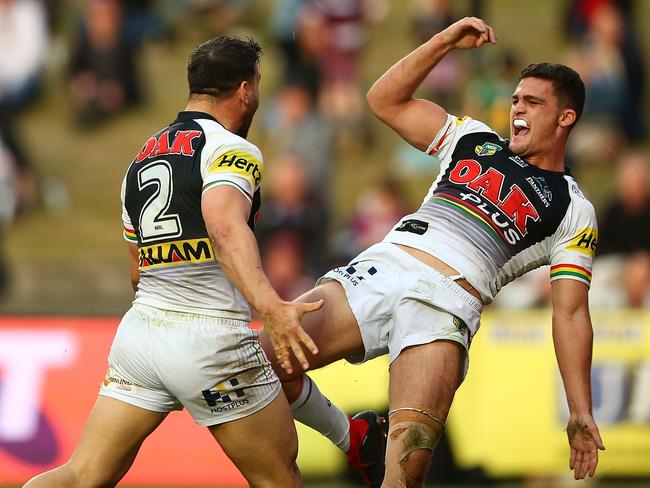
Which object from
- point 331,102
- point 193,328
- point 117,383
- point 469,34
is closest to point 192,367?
point 193,328

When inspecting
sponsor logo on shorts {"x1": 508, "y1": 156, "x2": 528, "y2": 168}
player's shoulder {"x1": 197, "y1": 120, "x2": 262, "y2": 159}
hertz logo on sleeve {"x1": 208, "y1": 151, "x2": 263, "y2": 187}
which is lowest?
sponsor logo on shorts {"x1": 508, "y1": 156, "x2": 528, "y2": 168}

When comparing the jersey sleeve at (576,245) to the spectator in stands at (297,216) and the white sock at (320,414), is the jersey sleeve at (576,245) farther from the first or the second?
the spectator in stands at (297,216)

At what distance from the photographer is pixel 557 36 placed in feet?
46.2

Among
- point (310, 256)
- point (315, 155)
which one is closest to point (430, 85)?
point (315, 155)

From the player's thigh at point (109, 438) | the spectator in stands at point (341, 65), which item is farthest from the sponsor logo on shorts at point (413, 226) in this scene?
the spectator in stands at point (341, 65)

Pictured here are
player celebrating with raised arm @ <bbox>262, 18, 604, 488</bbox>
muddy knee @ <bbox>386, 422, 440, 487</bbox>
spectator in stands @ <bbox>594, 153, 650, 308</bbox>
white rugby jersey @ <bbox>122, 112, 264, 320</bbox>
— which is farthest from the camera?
spectator in stands @ <bbox>594, 153, 650, 308</bbox>

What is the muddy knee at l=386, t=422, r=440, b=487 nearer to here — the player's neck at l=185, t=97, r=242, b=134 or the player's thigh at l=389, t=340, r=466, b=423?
the player's thigh at l=389, t=340, r=466, b=423

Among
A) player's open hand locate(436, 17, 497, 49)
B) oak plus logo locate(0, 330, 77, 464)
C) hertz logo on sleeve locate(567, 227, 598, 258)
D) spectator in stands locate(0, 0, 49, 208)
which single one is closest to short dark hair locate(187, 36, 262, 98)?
player's open hand locate(436, 17, 497, 49)

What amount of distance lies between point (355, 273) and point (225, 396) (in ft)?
3.85

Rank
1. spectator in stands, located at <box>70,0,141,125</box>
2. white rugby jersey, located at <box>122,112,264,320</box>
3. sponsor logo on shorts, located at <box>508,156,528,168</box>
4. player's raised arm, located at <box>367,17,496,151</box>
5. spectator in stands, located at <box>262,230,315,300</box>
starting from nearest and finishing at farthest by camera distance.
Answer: white rugby jersey, located at <box>122,112,264,320</box>
player's raised arm, located at <box>367,17,496,151</box>
sponsor logo on shorts, located at <box>508,156,528,168</box>
spectator in stands, located at <box>262,230,315,300</box>
spectator in stands, located at <box>70,0,141,125</box>

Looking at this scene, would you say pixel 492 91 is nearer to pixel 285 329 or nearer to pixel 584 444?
pixel 584 444

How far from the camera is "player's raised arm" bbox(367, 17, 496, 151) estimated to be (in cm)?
609

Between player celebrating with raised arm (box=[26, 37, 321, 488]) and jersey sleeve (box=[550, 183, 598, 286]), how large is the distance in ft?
5.35

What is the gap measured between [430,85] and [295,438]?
7.78 metres
